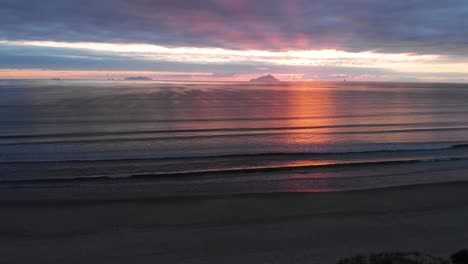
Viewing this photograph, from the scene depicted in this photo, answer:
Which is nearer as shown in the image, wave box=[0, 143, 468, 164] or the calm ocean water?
the calm ocean water

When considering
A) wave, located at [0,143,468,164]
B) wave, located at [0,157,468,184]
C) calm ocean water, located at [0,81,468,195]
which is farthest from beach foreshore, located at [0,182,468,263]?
wave, located at [0,143,468,164]

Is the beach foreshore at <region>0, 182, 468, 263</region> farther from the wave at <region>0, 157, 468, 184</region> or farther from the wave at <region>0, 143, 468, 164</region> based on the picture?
the wave at <region>0, 143, 468, 164</region>

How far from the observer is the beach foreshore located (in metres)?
8.06

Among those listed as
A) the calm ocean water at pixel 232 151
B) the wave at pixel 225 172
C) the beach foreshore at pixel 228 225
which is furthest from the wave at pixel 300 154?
the beach foreshore at pixel 228 225

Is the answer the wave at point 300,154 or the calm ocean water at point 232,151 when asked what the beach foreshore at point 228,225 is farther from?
the wave at point 300,154

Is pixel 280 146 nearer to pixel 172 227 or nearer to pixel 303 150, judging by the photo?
pixel 303 150

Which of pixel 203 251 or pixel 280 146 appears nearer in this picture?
pixel 203 251

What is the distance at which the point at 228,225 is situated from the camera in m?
9.74

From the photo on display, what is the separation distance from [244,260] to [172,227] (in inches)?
105

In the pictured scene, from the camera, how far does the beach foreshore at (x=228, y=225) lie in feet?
26.5

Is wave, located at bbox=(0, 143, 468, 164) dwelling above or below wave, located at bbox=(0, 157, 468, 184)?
above

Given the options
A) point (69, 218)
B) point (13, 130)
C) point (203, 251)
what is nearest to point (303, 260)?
point (203, 251)

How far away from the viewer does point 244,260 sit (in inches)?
Answer: 303

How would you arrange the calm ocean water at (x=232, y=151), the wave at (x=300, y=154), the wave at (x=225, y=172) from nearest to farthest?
the wave at (x=225, y=172) < the calm ocean water at (x=232, y=151) < the wave at (x=300, y=154)
